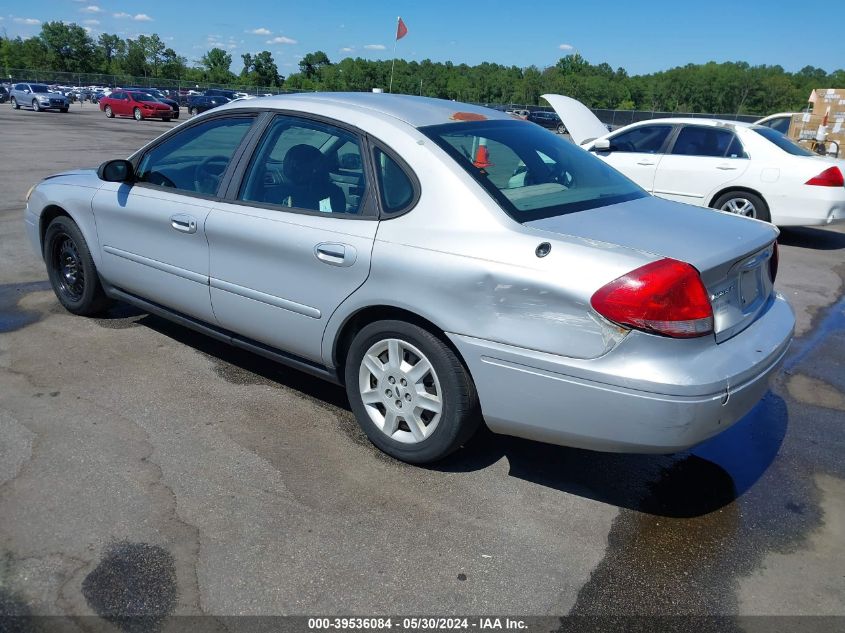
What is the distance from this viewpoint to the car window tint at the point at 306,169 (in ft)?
11.5

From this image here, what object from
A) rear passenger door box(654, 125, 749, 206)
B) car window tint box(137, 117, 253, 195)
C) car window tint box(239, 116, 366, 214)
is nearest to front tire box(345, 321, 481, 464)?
car window tint box(239, 116, 366, 214)

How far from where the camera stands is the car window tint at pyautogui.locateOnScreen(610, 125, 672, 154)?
10.1m

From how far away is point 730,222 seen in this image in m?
3.43

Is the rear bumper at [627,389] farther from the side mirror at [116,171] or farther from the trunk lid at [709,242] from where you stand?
the side mirror at [116,171]

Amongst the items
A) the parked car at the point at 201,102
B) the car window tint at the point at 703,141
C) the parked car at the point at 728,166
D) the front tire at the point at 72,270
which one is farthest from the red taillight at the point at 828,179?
the parked car at the point at 201,102

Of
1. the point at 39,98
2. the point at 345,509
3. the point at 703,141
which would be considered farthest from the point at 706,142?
the point at 39,98

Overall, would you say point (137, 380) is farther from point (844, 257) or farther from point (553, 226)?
point (844, 257)

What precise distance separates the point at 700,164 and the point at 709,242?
23.6ft

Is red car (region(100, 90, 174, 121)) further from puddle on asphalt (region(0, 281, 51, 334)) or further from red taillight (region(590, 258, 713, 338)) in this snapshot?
red taillight (region(590, 258, 713, 338))

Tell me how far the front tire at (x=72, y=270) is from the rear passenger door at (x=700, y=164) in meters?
7.24

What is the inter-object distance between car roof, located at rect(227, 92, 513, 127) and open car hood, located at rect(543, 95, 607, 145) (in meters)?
5.93

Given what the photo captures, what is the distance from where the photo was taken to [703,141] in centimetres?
969

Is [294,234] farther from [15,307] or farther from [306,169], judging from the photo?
[15,307]

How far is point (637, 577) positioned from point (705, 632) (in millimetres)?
324
